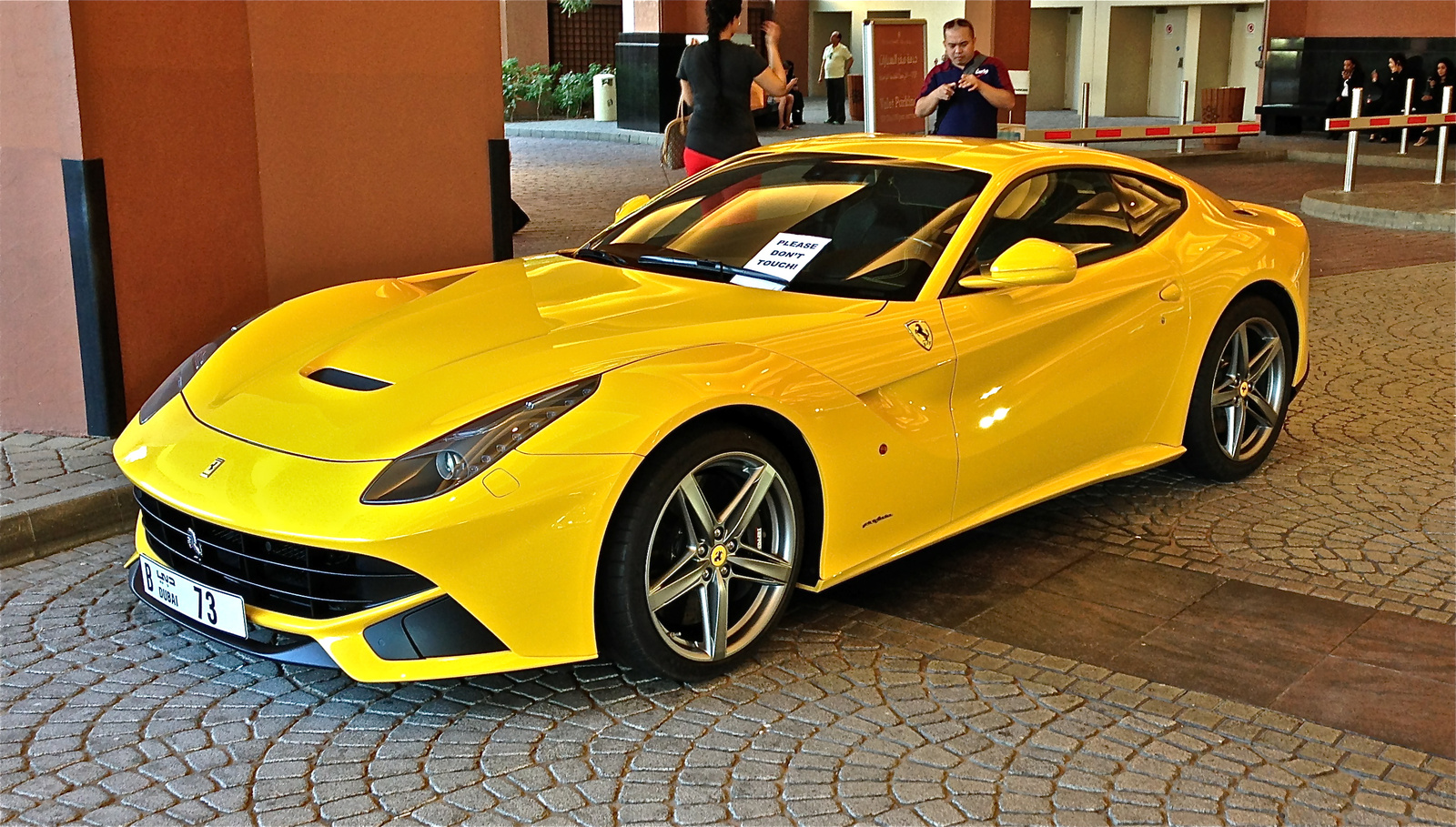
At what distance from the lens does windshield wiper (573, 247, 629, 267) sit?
16.1 ft

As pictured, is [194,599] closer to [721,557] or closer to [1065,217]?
[721,557]

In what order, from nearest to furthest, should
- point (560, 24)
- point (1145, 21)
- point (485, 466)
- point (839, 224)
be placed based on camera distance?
point (485, 466) < point (839, 224) < point (1145, 21) < point (560, 24)

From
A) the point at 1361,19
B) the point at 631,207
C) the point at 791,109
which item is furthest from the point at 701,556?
the point at 791,109

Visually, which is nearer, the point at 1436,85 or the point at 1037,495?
the point at 1037,495

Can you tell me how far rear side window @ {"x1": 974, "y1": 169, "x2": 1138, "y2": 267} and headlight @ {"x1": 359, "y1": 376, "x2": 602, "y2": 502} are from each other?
66.6 inches

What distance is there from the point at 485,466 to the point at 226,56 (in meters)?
4.04

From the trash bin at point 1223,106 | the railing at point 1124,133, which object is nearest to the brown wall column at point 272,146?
the railing at point 1124,133

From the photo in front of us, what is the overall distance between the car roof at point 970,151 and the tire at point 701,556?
1575mm

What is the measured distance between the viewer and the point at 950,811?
319 cm

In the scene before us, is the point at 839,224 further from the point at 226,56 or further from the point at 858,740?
the point at 226,56

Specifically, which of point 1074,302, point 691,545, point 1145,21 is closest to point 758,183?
point 1074,302

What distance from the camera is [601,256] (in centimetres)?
501

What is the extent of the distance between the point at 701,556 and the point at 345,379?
1121 millimetres

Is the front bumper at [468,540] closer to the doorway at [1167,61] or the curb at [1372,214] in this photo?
the curb at [1372,214]
